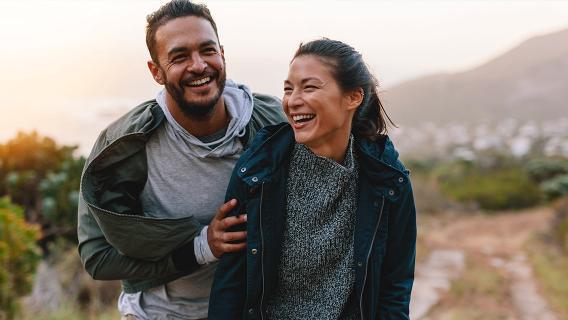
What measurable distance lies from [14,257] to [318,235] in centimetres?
250

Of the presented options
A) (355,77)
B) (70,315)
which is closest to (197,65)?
(355,77)

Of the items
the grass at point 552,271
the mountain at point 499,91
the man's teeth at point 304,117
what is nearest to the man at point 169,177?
the man's teeth at point 304,117

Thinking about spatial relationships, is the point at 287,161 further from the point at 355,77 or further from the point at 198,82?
the point at 198,82

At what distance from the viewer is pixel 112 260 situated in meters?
2.24

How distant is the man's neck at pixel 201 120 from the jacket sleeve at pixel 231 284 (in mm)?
336

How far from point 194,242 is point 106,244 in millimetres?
355

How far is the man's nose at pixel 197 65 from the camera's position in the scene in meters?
2.23

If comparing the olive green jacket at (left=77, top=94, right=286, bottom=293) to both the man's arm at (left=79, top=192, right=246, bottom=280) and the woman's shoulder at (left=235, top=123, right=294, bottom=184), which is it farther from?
the woman's shoulder at (left=235, top=123, right=294, bottom=184)

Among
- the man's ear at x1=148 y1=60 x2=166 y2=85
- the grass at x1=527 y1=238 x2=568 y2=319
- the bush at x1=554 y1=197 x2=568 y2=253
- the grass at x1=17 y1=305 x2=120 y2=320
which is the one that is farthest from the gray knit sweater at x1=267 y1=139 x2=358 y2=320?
the bush at x1=554 y1=197 x2=568 y2=253

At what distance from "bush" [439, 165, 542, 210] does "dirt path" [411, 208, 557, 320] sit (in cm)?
81

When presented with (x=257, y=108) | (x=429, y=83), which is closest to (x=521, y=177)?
(x=257, y=108)

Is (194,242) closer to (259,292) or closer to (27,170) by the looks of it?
(259,292)

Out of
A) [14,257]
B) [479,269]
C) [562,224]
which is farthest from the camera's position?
[562,224]

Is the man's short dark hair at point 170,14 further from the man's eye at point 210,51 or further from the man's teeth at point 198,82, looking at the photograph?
the man's teeth at point 198,82
